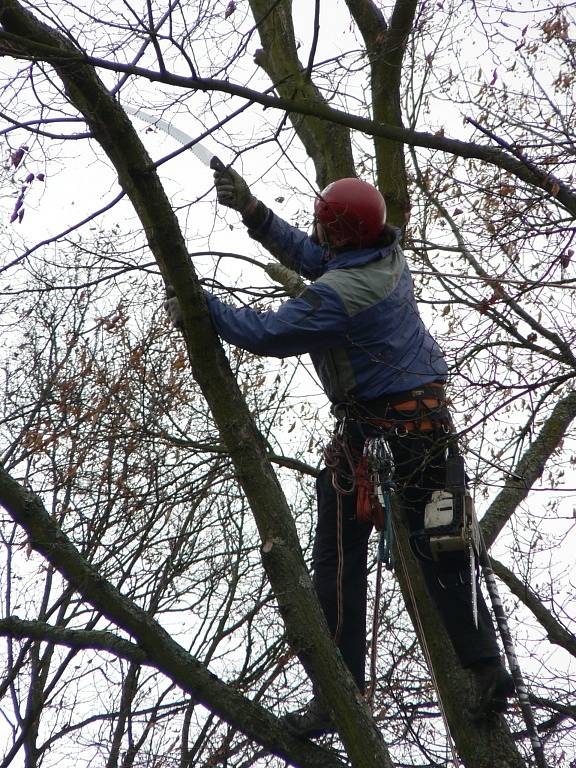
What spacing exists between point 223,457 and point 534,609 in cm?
204

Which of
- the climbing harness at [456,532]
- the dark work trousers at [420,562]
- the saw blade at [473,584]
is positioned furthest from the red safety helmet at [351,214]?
the saw blade at [473,584]

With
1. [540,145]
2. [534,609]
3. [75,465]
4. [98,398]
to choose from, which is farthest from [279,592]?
[98,398]

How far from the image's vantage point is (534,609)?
5035 mm

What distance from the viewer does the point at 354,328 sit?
367 centimetres

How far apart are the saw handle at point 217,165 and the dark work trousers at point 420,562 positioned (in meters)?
1.32

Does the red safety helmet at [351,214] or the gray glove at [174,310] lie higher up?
the red safety helmet at [351,214]

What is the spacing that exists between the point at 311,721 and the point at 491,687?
0.72 metres

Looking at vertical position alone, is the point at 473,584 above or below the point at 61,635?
above

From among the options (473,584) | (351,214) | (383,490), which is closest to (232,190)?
(351,214)

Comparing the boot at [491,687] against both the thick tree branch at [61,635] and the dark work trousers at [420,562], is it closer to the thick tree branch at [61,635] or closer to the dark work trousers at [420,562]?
the dark work trousers at [420,562]

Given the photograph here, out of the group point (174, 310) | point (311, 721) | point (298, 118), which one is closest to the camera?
point (311, 721)

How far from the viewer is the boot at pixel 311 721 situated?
10.8ft

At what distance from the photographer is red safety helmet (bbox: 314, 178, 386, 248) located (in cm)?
389

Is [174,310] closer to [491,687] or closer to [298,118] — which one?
[491,687]
